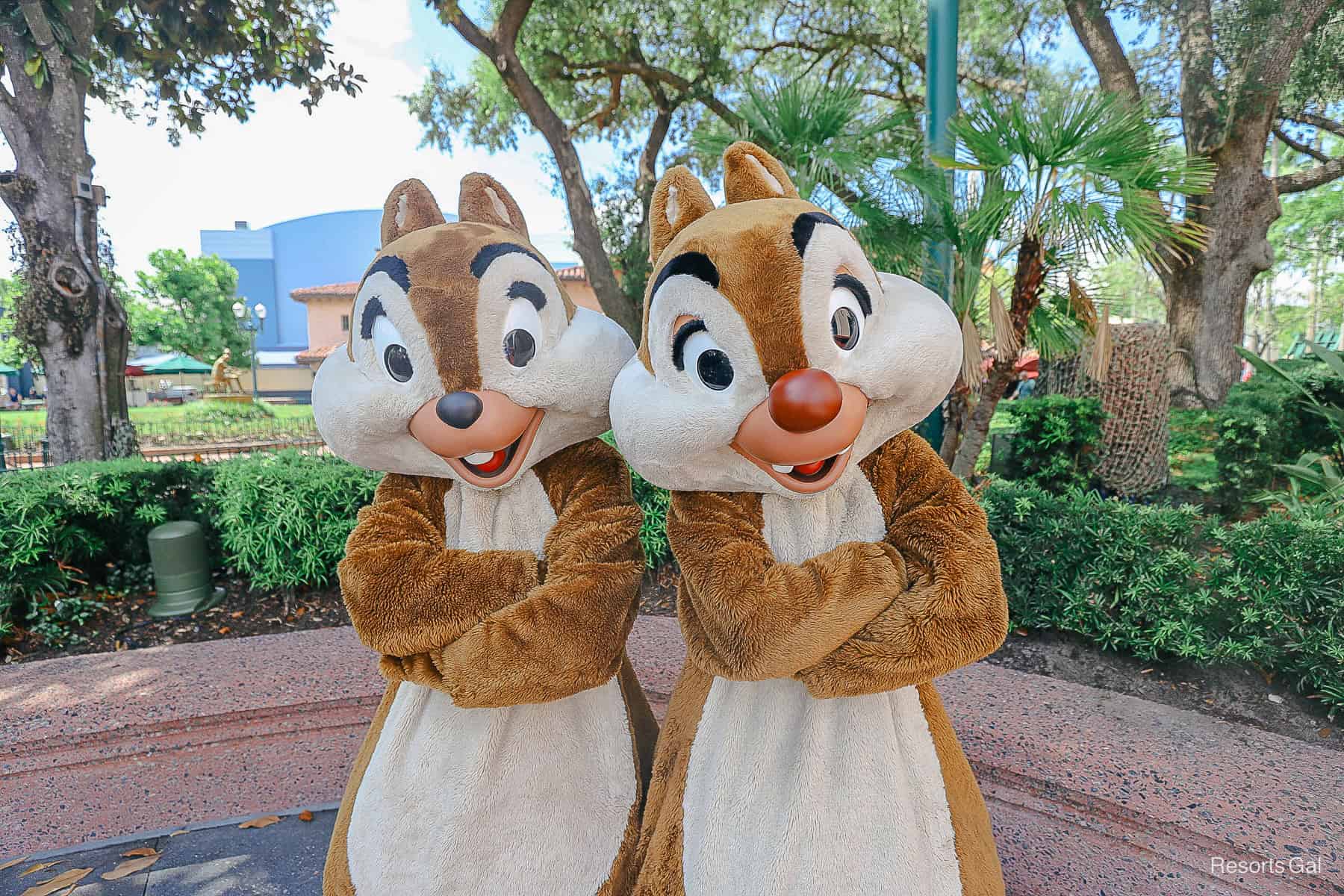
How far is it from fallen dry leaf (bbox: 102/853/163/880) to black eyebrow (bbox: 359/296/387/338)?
197 cm

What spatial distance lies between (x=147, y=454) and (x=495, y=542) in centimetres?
1263

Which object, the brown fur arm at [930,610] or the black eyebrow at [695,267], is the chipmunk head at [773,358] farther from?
the brown fur arm at [930,610]

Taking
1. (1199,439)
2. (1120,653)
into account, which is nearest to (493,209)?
(1120,653)

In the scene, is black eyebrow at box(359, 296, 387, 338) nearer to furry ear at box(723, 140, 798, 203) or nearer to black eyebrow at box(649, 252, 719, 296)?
black eyebrow at box(649, 252, 719, 296)

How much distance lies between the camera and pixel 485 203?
5.99 feet

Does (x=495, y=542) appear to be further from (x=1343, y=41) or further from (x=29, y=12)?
(x=1343, y=41)

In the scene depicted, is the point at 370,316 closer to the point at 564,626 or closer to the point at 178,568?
the point at 564,626

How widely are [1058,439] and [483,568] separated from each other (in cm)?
589

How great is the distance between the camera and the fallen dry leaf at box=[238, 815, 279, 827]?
2.51 metres

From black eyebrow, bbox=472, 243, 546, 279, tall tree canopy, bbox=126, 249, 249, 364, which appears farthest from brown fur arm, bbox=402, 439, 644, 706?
tall tree canopy, bbox=126, 249, 249, 364

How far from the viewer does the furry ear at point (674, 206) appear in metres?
1.59

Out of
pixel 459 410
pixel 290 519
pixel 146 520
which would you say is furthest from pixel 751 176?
pixel 146 520

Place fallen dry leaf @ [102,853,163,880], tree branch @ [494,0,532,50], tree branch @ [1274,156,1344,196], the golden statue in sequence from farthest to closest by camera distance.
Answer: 1. the golden statue
2. tree branch @ [1274,156,1344,196]
3. tree branch @ [494,0,532,50]
4. fallen dry leaf @ [102,853,163,880]

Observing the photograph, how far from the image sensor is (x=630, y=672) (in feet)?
6.59
